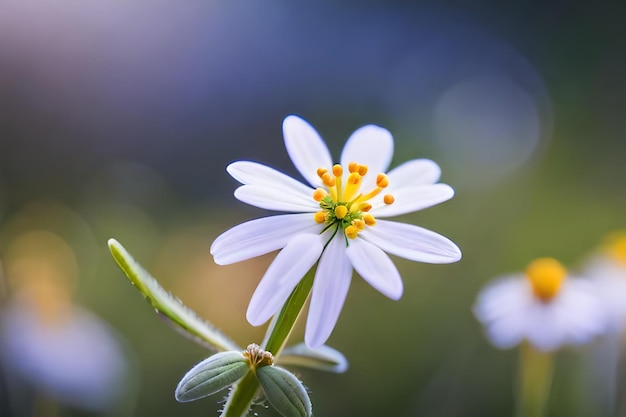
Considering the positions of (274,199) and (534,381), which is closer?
(274,199)

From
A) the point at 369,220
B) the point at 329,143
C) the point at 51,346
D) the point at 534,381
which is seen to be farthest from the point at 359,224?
the point at 329,143

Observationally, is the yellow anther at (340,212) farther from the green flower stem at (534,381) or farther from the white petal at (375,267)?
the green flower stem at (534,381)

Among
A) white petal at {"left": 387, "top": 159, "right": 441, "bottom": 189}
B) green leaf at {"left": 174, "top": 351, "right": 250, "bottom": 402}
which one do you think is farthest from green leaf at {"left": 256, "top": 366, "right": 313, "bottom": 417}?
white petal at {"left": 387, "top": 159, "right": 441, "bottom": 189}

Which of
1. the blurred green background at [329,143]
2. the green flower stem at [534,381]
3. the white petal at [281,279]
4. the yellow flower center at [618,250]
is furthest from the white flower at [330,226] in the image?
the yellow flower center at [618,250]

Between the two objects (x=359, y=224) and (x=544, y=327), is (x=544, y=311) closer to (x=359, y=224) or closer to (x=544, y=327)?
(x=544, y=327)

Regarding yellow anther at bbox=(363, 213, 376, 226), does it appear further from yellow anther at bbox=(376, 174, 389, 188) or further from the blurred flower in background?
the blurred flower in background

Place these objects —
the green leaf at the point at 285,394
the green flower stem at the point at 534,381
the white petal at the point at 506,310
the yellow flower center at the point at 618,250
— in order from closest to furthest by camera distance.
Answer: the green leaf at the point at 285,394, the green flower stem at the point at 534,381, the white petal at the point at 506,310, the yellow flower center at the point at 618,250
